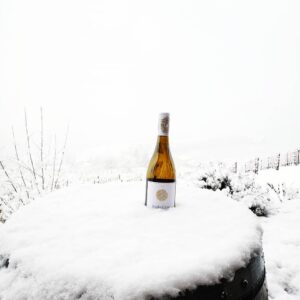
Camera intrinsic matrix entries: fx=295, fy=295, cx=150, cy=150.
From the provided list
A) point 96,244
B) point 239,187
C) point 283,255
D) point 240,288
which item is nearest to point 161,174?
point 96,244

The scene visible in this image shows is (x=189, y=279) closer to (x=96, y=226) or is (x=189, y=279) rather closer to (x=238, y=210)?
(x=96, y=226)

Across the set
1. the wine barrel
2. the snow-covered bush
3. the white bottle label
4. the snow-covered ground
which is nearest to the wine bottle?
the white bottle label

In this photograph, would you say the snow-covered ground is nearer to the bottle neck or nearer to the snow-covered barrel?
the snow-covered barrel

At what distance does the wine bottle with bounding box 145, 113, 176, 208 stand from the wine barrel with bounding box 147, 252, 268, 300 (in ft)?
1.88

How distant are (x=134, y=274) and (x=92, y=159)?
86.2ft

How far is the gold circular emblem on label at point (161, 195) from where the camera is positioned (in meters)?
1.58

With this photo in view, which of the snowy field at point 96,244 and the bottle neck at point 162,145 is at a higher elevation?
the bottle neck at point 162,145

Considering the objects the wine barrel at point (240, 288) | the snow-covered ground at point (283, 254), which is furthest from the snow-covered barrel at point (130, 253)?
the snow-covered ground at point (283, 254)

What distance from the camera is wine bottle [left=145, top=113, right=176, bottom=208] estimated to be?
1546 millimetres

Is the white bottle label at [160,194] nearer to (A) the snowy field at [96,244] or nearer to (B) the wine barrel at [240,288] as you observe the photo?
(A) the snowy field at [96,244]

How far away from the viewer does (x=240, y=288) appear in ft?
3.26

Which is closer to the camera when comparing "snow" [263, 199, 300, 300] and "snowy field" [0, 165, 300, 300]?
"snowy field" [0, 165, 300, 300]

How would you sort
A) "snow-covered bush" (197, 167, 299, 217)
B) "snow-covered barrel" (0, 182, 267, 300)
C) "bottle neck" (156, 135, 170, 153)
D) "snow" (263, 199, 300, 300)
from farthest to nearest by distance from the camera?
"snow-covered bush" (197, 167, 299, 217) → "snow" (263, 199, 300, 300) → "bottle neck" (156, 135, 170, 153) → "snow-covered barrel" (0, 182, 267, 300)

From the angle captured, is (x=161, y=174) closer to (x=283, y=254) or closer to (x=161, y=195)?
(x=161, y=195)
